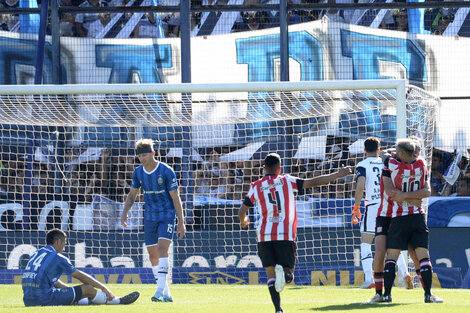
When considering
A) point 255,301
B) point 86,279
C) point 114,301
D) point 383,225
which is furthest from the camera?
point 255,301

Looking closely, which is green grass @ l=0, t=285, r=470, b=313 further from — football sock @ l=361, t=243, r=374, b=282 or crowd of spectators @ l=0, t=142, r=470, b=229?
crowd of spectators @ l=0, t=142, r=470, b=229

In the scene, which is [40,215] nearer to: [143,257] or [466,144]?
[143,257]

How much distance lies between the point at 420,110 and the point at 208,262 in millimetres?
4429

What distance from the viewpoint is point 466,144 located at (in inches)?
606

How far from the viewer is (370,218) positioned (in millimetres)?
10516

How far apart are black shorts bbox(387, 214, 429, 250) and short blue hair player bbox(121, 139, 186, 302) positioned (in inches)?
97.1

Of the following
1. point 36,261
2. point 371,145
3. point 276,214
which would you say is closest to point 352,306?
point 276,214

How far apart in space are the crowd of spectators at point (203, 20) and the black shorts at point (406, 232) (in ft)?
29.4

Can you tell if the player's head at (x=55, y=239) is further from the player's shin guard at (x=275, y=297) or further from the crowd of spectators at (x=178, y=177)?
the crowd of spectators at (x=178, y=177)

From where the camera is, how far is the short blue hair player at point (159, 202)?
30.2ft

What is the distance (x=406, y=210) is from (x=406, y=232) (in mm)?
219

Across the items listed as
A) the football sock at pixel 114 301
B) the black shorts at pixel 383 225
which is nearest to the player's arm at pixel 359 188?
the black shorts at pixel 383 225

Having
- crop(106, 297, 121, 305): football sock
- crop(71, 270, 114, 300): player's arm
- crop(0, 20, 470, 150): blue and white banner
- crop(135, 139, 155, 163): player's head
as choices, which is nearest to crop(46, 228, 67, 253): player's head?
crop(71, 270, 114, 300): player's arm

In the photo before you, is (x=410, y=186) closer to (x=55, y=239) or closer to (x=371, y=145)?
(x=371, y=145)
